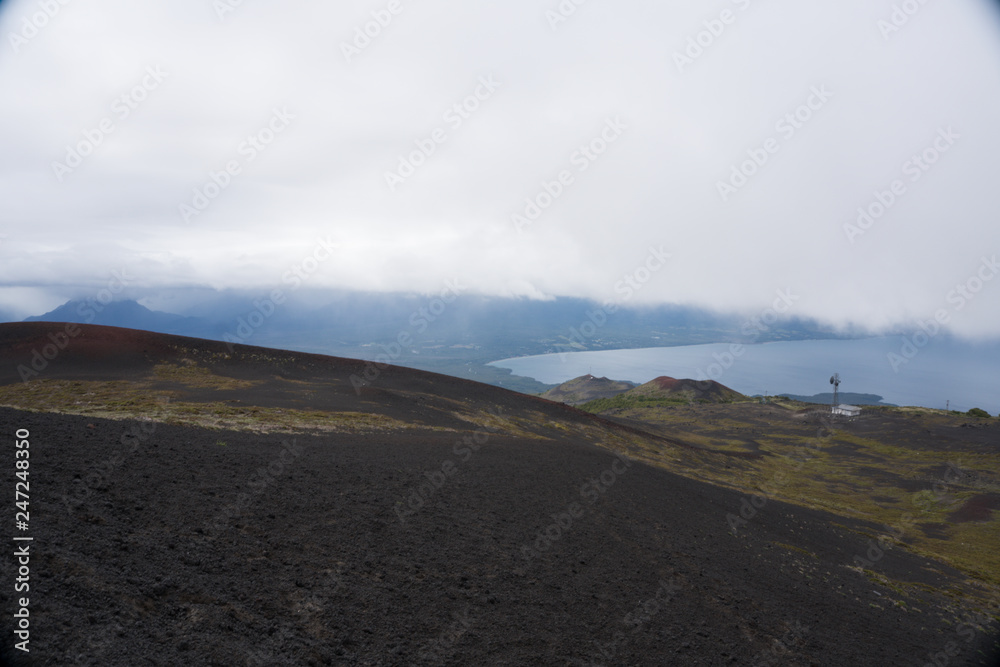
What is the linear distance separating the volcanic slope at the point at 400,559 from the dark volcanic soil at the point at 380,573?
0.17 ft

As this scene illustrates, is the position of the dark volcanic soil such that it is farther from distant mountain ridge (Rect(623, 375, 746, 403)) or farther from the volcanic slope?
distant mountain ridge (Rect(623, 375, 746, 403))

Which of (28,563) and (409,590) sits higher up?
(28,563)

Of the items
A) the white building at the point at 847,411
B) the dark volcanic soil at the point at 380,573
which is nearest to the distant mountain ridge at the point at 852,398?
the white building at the point at 847,411

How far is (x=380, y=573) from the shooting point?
382 inches

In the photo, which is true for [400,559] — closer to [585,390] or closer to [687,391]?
[687,391]

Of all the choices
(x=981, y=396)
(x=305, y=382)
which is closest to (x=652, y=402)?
(x=305, y=382)

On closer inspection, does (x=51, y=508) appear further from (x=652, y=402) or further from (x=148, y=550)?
(x=652, y=402)

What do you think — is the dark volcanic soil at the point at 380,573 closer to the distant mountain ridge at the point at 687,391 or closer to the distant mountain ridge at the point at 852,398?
the distant mountain ridge at the point at 687,391

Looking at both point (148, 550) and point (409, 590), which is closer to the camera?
point (148, 550)

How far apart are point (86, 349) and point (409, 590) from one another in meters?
37.9

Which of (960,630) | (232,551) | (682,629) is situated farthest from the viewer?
(960,630)

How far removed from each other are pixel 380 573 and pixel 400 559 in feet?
2.59

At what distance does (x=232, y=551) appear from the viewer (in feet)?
29.3

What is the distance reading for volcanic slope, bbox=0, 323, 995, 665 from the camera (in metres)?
7.12
